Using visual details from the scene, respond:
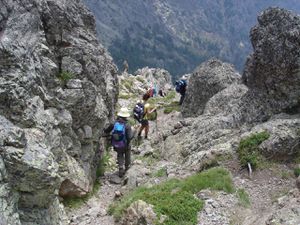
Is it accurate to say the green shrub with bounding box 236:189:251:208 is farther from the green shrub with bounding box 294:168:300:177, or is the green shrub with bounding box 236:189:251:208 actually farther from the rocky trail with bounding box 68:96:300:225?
the green shrub with bounding box 294:168:300:177

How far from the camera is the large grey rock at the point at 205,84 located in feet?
131

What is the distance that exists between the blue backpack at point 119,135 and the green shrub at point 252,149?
6.00 m

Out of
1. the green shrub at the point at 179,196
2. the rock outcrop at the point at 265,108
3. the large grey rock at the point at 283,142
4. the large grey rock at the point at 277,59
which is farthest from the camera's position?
the large grey rock at the point at 277,59

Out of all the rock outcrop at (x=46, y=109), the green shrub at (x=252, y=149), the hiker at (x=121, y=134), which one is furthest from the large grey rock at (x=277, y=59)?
the rock outcrop at (x=46, y=109)

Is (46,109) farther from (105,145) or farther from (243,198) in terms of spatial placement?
(105,145)

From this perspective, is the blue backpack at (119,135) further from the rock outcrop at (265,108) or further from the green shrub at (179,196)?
the green shrub at (179,196)

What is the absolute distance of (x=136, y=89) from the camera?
7400cm

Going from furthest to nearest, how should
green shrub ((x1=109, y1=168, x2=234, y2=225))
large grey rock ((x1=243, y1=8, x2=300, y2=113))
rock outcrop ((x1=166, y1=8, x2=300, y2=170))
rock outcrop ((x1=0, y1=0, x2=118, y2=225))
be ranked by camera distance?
large grey rock ((x1=243, y1=8, x2=300, y2=113))
rock outcrop ((x1=166, y1=8, x2=300, y2=170))
green shrub ((x1=109, y1=168, x2=234, y2=225))
rock outcrop ((x1=0, y1=0, x2=118, y2=225))

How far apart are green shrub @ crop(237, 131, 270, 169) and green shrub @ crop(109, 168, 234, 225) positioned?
1.28 m

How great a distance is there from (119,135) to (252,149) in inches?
269

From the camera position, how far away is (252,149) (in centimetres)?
2095

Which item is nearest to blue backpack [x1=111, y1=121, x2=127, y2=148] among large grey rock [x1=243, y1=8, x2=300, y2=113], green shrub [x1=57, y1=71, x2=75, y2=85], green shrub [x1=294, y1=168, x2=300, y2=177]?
green shrub [x1=57, y1=71, x2=75, y2=85]

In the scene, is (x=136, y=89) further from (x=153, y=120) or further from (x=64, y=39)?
(x=64, y=39)

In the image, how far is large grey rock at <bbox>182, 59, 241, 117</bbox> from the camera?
3997 cm
